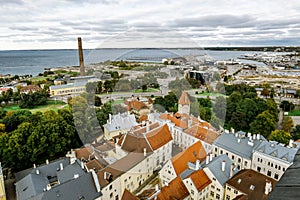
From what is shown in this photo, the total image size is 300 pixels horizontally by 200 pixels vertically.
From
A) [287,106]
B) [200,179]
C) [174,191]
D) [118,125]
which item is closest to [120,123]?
[118,125]

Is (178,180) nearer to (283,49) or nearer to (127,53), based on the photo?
(127,53)

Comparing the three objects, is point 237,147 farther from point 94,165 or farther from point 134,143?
point 94,165

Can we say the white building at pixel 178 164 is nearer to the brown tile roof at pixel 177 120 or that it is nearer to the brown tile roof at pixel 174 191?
the brown tile roof at pixel 174 191

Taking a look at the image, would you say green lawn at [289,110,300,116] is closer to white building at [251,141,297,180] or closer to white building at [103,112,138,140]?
white building at [251,141,297,180]

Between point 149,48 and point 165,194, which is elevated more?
point 149,48

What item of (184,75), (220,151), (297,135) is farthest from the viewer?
(297,135)

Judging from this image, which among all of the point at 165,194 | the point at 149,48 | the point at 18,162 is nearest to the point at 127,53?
the point at 149,48
